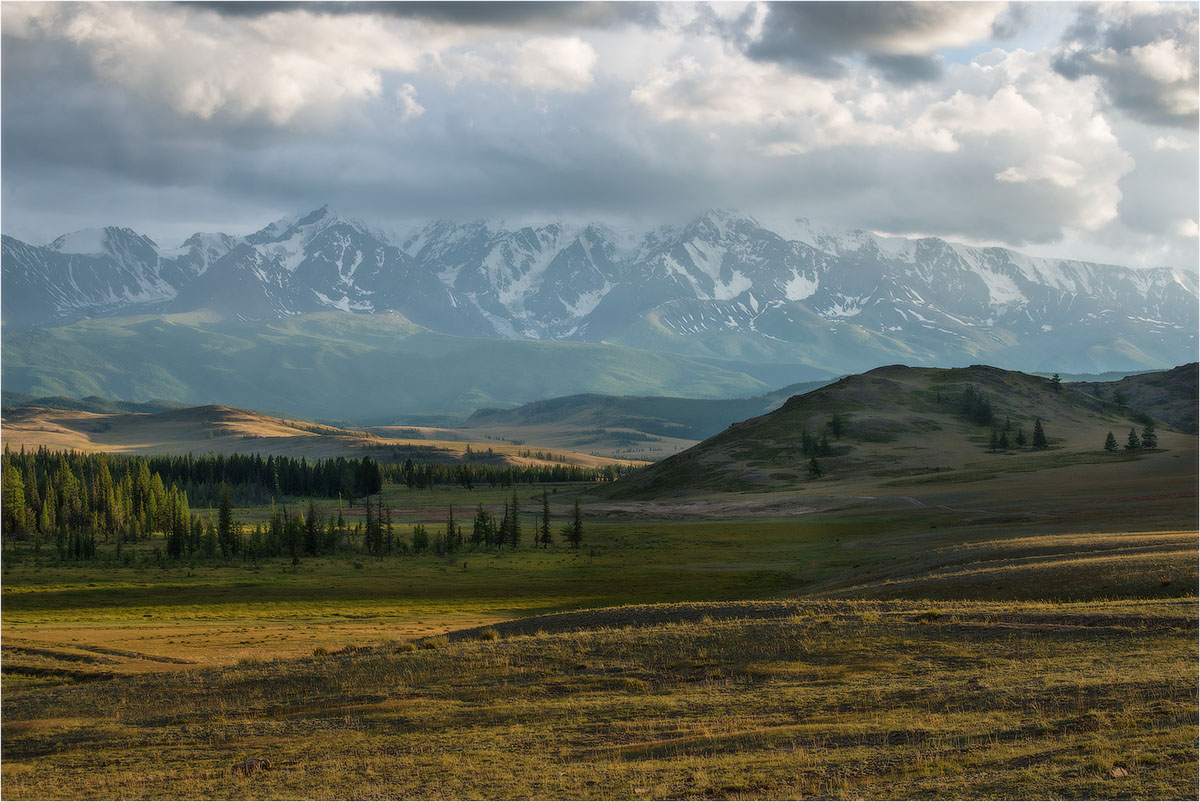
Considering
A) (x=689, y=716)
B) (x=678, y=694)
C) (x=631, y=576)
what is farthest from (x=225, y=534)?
(x=689, y=716)

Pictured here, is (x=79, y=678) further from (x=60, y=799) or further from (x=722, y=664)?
(x=722, y=664)

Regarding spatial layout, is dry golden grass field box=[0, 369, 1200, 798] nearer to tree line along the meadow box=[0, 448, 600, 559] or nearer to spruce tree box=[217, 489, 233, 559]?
spruce tree box=[217, 489, 233, 559]

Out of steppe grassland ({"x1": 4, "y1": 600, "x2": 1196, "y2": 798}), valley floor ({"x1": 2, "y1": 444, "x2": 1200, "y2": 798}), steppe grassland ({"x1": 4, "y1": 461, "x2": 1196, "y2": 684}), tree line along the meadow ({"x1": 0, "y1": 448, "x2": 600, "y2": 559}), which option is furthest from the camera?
tree line along the meadow ({"x1": 0, "y1": 448, "x2": 600, "y2": 559})

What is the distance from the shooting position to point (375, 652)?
172 ft

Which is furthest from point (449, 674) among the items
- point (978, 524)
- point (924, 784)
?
point (978, 524)

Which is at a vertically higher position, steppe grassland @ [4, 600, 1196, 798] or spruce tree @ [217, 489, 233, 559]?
steppe grassland @ [4, 600, 1196, 798]

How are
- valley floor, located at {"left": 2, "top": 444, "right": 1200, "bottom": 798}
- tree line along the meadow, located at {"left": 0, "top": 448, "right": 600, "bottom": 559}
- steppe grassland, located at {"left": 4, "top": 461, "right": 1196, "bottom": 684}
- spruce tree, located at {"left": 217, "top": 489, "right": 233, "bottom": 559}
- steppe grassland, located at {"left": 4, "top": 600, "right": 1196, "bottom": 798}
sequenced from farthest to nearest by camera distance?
tree line along the meadow, located at {"left": 0, "top": 448, "right": 600, "bottom": 559}, spruce tree, located at {"left": 217, "top": 489, "right": 233, "bottom": 559}, steppe grassland, located at {"left": 4, "top": 461, "right": 1196, "bottom": 684}, valley floor, located at {"left": 2, "top": 444, "right": 1200, "bottom": 798}, steppe grassland, located at {"left": 4, "top": 600, "right": 1196, "bottom": 798}

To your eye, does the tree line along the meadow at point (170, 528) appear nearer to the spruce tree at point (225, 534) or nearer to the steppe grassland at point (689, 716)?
the spruce tree at point (225, 534)

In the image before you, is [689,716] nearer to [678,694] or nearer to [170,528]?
[678,694]

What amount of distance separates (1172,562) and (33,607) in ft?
297

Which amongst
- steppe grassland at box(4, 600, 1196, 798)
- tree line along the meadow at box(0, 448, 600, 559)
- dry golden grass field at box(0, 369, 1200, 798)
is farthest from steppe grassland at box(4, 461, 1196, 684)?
steppe grassland at box(4, 600, 1196, 798)

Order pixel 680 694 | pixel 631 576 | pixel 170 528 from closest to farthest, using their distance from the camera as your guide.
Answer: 1. pixel 680 694
2. pixel 631 576
3. pixel 170 528

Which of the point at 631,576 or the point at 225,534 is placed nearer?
the point at 631,576

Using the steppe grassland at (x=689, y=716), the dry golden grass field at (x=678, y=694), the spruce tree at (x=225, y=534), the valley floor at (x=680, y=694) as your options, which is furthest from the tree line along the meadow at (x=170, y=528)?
the steppe grassland at (x=689, y=716)
